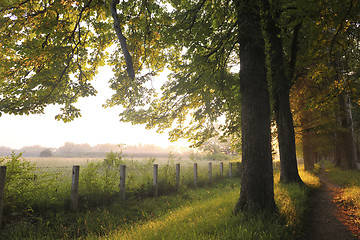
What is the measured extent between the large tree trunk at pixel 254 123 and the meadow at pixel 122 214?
506mm

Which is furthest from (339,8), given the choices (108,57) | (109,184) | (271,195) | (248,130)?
(109,184)

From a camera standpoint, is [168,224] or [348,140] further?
[348,140]

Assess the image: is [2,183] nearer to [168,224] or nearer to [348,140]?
[168,224]

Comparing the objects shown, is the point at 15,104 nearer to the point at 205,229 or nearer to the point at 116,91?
the point at 116,91

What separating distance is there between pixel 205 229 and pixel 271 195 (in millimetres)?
1996

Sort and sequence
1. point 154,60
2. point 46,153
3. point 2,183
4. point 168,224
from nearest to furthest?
point 168,224
point 2,183
point 154,60
point 46,153

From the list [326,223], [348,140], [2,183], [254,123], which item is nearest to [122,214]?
[2,183]

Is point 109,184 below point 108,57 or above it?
below

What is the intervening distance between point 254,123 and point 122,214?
5751 millimetres

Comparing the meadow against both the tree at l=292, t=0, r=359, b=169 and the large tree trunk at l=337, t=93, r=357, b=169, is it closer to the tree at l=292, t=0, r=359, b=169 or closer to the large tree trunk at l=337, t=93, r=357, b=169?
the tree at l=292, t=0, r=359, b=169

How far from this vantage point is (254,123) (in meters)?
4.84

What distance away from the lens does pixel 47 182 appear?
23.4 ft

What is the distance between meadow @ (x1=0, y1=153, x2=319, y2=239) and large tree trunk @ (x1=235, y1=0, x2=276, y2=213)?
51 cm

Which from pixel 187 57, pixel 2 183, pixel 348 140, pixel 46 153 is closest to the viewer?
pixel 2 183
